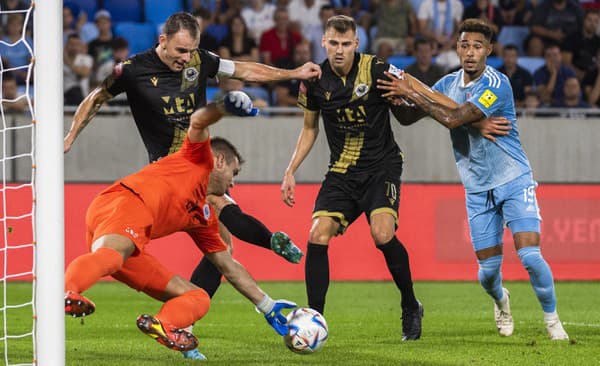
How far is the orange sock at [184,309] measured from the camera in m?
5.27

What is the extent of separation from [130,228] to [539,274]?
3.03 metres

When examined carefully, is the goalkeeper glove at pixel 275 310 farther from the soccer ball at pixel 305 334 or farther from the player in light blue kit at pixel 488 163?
the player in light blue kit at pixel 488 163

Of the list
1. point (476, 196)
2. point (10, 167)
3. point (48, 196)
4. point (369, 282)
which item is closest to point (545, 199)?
point (369, 282)

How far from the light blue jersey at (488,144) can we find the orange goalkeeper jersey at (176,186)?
2151 millimetres

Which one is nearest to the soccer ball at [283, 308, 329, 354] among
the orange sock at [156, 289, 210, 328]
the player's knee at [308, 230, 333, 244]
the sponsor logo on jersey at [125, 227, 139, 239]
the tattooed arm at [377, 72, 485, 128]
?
the orange sock at [156, 289, 210, 328]

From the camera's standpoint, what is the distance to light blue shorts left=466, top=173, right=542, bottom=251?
23.2ft

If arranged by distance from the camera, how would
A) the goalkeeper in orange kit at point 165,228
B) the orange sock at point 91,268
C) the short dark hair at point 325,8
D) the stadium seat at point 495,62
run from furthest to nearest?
the short dark hair at point 325,8 → the stadium seat at point 495,62 → the goalkeeper in orange kit at point 165,228 → the orange sock at point 91,268

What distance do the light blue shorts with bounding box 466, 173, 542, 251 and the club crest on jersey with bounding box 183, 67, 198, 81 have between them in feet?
6.92

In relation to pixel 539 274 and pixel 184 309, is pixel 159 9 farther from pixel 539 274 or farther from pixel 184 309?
pixel 184 309

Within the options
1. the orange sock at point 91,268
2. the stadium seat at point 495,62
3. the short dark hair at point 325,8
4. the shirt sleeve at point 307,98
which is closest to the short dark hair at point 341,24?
the shirt sleeve at point 307,98

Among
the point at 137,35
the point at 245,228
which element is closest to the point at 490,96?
the point at 245,228

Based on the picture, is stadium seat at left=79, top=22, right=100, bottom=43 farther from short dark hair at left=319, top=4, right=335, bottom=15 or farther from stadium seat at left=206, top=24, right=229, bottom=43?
short dark hair at left=319, top=4, right=335, bottom=15

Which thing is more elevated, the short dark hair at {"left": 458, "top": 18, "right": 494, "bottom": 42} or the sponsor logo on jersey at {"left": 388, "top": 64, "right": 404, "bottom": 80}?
the short dark hair at {"left": 458, "top": 18, "right": 494, "bottom": 42}

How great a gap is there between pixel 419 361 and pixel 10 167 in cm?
833
